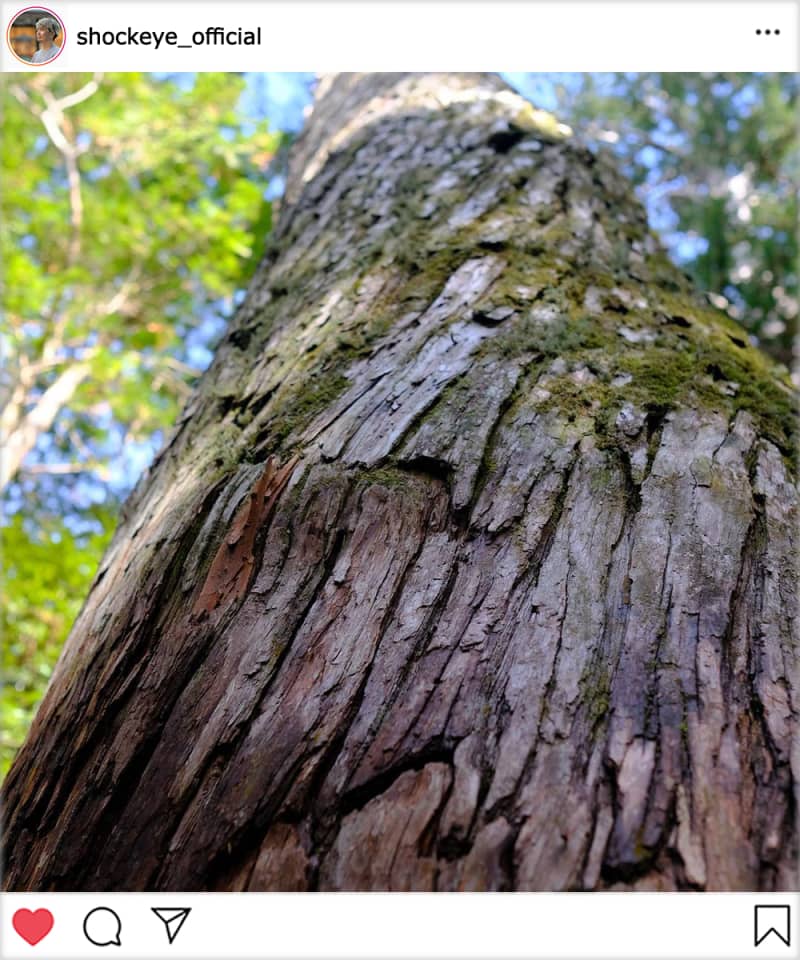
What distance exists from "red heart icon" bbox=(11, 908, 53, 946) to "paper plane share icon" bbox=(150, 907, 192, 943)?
7.2 inches

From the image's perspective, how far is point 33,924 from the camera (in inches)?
41.3

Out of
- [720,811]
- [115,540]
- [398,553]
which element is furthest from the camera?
[115,540]

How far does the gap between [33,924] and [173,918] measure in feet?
0.76

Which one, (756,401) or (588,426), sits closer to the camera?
(588,426)

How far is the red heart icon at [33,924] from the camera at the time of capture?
1039 mm

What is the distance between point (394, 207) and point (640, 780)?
2.09 m

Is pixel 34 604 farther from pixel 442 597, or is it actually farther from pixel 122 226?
pixel 442 597

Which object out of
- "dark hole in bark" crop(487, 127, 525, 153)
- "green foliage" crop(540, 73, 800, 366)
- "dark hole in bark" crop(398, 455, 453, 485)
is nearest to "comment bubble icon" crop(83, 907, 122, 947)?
"dark hole in bark" crop(398, 455, 453, 485)

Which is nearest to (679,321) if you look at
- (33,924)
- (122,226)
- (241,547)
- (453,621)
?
(453,621)

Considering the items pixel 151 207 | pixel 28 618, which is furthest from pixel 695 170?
pixel 28 618

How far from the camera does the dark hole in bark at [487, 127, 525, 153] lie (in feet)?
9.00

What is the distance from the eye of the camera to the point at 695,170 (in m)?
10.5

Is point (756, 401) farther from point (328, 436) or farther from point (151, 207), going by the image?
point (151, 207)

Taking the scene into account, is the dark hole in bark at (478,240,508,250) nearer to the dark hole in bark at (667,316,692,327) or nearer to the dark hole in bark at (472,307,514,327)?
the dark hole in bark at (472,307,514,327)
